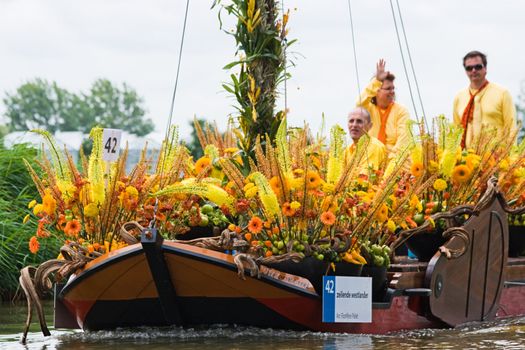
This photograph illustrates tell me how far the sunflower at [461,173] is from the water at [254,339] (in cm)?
105

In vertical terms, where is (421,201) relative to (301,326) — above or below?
above

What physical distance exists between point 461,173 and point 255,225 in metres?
2.03

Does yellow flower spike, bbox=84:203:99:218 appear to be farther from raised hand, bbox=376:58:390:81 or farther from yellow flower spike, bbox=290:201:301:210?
raised hand, bbox=376:58:390:81

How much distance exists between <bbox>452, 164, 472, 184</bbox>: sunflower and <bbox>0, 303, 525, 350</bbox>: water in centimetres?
105

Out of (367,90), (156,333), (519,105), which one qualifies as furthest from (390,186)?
(519,105)

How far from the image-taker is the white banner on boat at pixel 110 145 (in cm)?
721

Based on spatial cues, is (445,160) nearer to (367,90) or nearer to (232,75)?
(232,75)

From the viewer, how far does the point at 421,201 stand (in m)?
8.27

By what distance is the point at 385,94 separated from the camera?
1175 centimetres

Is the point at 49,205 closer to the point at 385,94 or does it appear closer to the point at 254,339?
the point at 254,339

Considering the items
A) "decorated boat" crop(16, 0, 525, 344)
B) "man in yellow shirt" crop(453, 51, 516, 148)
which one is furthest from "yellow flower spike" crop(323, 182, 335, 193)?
"man in yellow shirt" crop(453, 51, 516, 148)

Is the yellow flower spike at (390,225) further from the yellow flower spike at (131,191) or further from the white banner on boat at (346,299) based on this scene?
the yellow flower spike at (131,191)

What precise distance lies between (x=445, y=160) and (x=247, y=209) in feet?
5.68

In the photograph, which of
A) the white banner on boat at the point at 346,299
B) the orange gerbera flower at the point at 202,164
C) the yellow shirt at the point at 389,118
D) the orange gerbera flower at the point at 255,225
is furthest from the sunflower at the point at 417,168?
the yellow shirt at the point at 389,118
